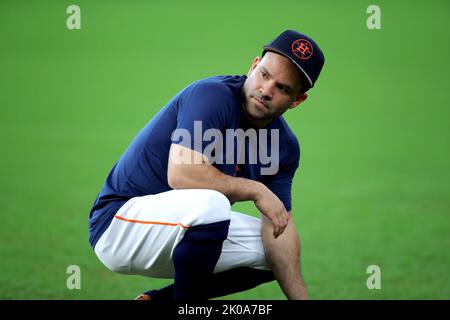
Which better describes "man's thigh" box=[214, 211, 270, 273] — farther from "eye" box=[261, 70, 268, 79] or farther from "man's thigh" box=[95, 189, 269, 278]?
"eye" box=[261, 70, 268, 79]

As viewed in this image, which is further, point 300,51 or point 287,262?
point 287,262

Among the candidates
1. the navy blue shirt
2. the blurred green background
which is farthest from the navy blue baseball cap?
the blurred green background

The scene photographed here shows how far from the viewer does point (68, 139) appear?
8.46 metres

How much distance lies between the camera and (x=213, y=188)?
304cm

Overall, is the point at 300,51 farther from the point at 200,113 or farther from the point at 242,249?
the point at 242,249

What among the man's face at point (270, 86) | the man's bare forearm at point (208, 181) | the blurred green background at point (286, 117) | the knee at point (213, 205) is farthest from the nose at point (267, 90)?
the blurred green background at point (286, 117)

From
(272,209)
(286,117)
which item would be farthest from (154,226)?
(286,117)

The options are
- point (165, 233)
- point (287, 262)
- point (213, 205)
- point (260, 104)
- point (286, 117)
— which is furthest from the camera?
point (286, 117)

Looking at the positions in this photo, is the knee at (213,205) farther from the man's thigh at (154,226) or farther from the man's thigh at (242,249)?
the man's thigh at (242,249)

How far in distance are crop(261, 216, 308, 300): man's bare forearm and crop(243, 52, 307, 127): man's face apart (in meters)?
0.56

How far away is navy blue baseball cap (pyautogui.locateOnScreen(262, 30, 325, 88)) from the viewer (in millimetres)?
3109

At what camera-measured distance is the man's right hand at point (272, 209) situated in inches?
121

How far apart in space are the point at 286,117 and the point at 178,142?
6.31m

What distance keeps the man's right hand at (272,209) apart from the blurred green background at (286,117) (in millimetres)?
1289
